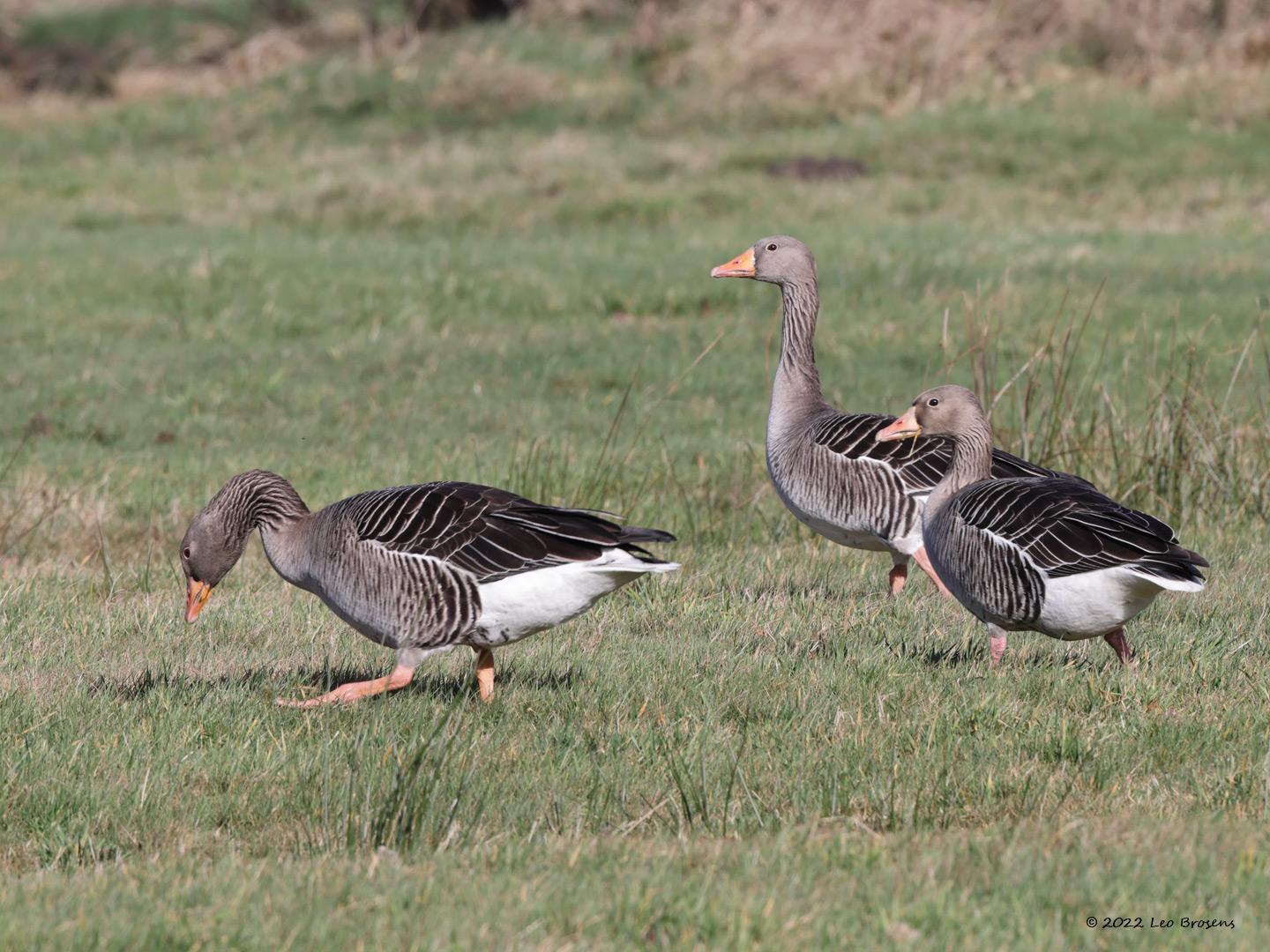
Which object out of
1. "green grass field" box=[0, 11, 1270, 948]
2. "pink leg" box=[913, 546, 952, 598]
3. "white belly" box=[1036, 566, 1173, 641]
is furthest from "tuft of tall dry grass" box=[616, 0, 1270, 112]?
"white belly" box=[1036, 566, 1173, 641]

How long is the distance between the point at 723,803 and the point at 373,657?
305 centimetres

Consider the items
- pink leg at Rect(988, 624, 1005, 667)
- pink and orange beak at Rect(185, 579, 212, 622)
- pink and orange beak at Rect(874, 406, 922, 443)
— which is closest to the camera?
pink leg at Rect(988, 624, 1005, 667)

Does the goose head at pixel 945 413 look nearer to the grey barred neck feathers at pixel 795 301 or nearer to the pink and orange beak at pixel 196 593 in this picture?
the grey barred neck feathers at pixel 795 301

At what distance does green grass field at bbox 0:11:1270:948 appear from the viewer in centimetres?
488

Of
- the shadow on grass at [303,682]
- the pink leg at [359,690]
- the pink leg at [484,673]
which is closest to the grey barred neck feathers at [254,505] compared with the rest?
the shadow on grass at [303,682]

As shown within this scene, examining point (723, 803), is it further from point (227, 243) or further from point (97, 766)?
point (227, 243)

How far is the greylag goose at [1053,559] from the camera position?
268 inches

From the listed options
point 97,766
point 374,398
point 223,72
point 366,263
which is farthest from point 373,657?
point 223,72

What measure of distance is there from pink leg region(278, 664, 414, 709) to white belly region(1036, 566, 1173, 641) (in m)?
2.83

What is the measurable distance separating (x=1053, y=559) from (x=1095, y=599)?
0.25 metres

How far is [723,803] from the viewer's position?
227 inches

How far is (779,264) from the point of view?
10.7 m

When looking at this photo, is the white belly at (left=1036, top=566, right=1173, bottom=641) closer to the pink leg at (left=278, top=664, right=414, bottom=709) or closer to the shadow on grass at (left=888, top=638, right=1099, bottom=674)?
the shadow on grass at (left=888, top=638, right=1099, bottom=674)

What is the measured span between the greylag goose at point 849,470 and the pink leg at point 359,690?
3.24 metres
